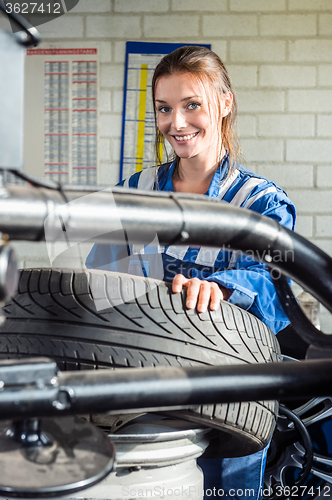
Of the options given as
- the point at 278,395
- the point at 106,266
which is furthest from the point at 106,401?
the point at 106,266

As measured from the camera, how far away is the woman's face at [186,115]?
1.28 m

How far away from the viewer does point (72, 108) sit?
2781 mm

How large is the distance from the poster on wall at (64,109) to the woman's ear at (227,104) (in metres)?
1.49

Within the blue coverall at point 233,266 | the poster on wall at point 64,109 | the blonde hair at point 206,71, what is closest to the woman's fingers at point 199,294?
the blue coverall at point 233,266

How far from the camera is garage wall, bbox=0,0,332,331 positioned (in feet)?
8.70

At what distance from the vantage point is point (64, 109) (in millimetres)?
2785

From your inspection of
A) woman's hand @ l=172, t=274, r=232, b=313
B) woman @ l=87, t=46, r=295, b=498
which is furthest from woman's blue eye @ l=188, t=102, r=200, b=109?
Answer: woman's hand @ l=172, t=274, r=232, b=313

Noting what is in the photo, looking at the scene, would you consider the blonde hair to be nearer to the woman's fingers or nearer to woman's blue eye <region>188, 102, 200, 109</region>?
woman's blue eye <region>188, 102, 200, 109</region>

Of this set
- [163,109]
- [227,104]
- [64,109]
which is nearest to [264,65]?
[64,109]

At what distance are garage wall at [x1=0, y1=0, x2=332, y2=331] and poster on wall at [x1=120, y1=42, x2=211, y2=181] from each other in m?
0.05

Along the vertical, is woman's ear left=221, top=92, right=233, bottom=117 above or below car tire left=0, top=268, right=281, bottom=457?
above

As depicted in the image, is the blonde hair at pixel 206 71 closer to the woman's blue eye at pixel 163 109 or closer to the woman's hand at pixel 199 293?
the woman's blue eye at pixel 163 109

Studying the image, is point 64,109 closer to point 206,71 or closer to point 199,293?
point 206,71

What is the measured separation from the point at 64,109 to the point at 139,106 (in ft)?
1.44
